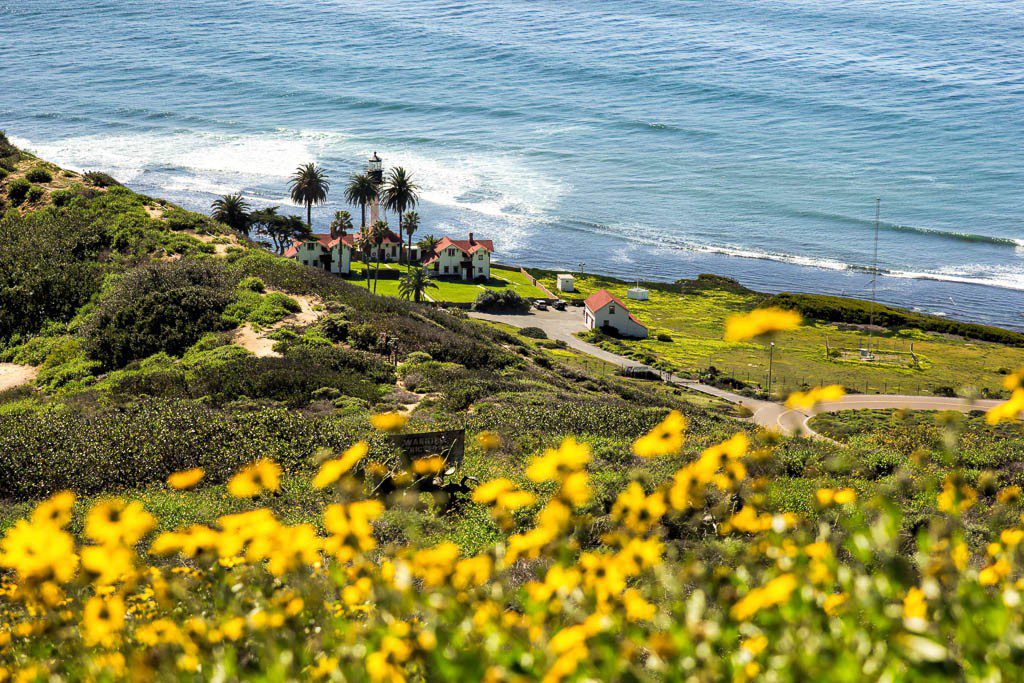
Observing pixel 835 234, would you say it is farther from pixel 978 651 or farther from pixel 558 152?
pixel 978 651

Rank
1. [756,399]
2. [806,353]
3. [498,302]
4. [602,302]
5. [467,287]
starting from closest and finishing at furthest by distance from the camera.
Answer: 1. [756,399]
2. [806,353]
3. [602,302]
4. [498,302]
5. [467,287]

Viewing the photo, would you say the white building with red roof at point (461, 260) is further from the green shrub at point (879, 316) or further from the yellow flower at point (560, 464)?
the yellow flower at point (560, 464)

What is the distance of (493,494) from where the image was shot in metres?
4.62

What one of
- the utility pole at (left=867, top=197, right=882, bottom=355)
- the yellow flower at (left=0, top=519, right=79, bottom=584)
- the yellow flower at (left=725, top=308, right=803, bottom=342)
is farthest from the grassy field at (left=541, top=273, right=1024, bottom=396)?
the yellow flower at (left=0, top=519, right=79, bottom=584)

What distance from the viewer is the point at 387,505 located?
10.2m

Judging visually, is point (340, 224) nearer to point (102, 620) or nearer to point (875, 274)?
point (875, 274)

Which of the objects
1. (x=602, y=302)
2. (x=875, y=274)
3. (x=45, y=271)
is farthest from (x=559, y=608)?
(x=875, y=274)

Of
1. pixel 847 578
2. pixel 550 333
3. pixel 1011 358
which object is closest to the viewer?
pixel 847 578

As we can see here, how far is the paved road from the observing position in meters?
41.9

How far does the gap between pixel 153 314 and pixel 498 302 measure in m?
44.9

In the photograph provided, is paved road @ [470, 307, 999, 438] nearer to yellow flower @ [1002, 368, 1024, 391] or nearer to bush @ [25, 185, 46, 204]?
bush @ [25, 185, 46, 204]

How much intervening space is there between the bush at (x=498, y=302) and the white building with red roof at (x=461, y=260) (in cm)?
778

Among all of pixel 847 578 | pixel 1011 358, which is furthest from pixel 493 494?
pixel 1011 358

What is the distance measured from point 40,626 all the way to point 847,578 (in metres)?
4.36
